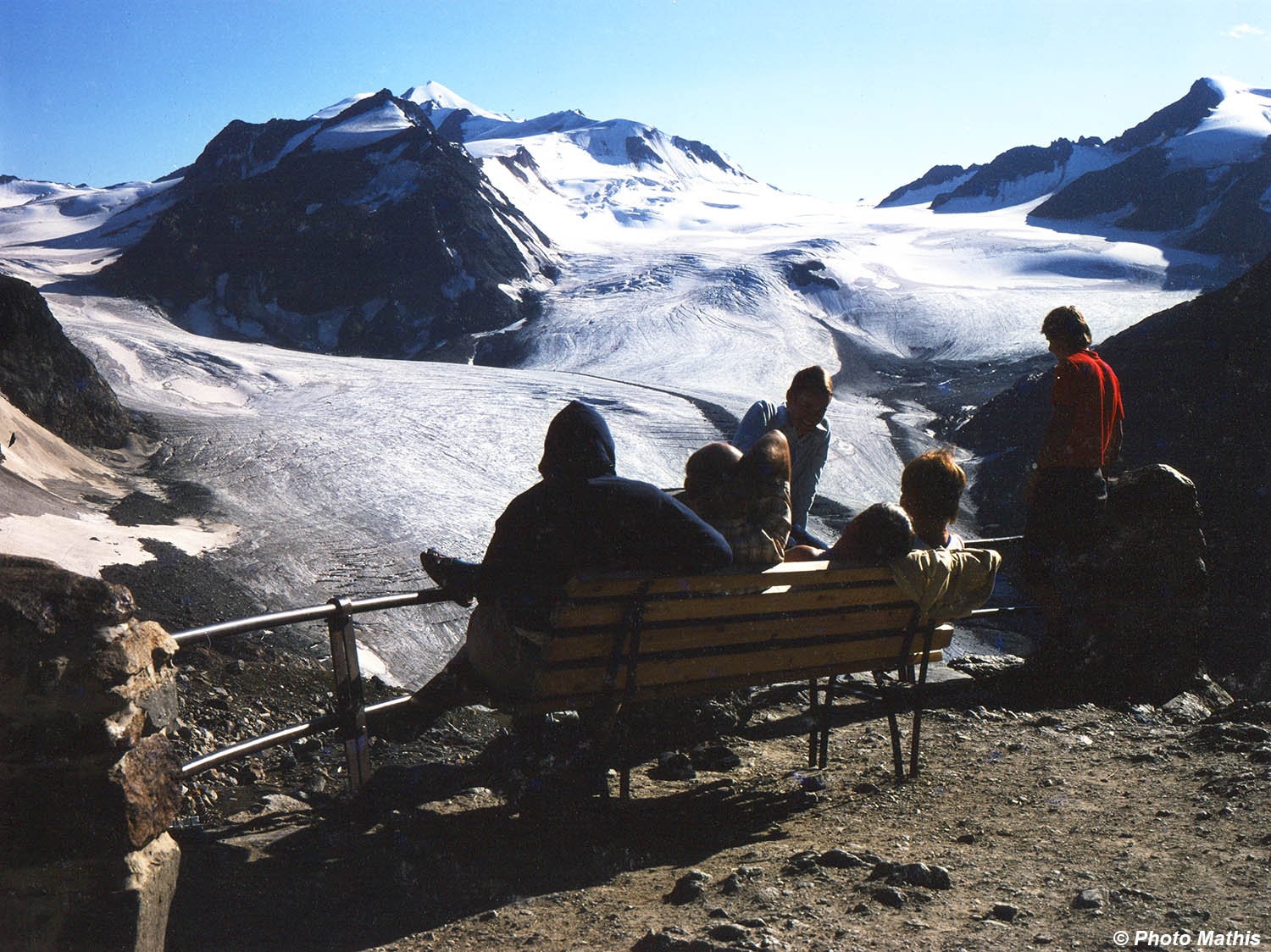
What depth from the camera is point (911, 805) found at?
3557 millimetres

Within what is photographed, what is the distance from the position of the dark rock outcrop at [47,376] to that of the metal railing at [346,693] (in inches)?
324

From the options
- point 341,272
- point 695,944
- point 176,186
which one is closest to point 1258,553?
point 695,944

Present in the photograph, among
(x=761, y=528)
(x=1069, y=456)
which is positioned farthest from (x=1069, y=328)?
(x=761, y=528)

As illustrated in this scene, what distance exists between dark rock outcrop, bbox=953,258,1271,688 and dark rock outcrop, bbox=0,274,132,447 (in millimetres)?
12402

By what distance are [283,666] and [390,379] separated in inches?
575

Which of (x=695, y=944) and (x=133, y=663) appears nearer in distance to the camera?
(x=133, y=663)

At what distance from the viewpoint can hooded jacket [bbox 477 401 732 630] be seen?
119 inches

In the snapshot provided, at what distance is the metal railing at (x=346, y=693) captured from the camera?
9.52 feet

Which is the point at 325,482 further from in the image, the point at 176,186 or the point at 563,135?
the point at 563,135

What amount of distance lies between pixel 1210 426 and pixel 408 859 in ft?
52.4

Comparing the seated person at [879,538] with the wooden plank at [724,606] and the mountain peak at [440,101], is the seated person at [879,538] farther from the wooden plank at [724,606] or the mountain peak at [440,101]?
the mountain peak at [440,101]

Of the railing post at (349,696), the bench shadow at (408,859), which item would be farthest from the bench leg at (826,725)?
the railing post at (349,696)

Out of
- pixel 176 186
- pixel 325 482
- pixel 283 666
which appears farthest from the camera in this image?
pixel 176 186

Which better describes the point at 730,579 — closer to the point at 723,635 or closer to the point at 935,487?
the point at 723,635
